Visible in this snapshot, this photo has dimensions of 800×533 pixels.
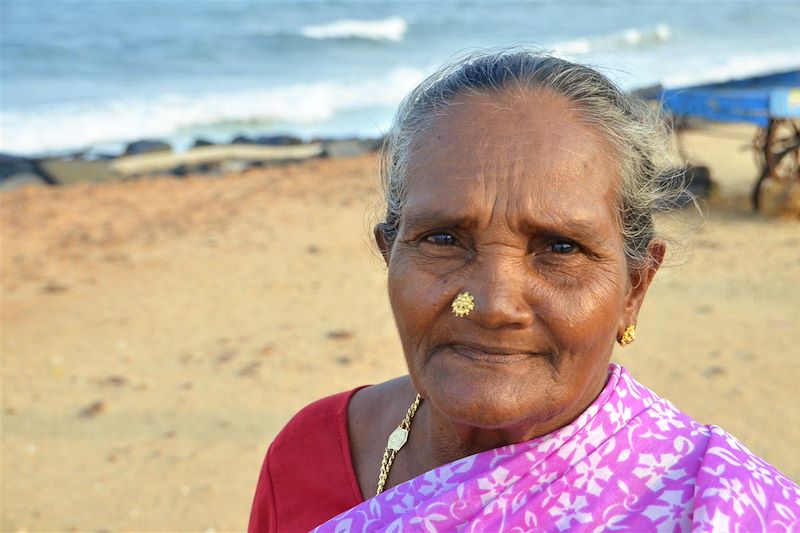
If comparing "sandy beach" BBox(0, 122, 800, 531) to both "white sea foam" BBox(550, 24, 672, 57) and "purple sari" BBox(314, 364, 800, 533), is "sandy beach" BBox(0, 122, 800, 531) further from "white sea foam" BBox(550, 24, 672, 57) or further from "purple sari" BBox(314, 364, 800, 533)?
"white sea foam" BBox(550, 24, 672, 57)

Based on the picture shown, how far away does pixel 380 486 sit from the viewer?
1.79 m

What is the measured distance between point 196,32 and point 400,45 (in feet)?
19.9

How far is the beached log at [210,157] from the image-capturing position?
12141 millimetres

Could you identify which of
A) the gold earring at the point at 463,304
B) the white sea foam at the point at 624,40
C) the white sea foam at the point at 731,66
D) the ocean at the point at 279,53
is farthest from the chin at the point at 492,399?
the white sea foam at the point at 624,40

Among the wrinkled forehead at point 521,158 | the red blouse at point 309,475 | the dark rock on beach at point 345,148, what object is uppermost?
the wrinkled forehead at point 521,158

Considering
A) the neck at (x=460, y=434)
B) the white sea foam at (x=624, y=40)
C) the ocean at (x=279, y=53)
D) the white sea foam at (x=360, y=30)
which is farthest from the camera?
the white sea foam at (x=360, y=30)

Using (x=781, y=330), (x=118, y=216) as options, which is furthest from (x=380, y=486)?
(x=118, y=216)

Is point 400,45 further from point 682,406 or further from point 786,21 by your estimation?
point 682,406

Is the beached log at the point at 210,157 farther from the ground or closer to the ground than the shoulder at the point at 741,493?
closer to the ground

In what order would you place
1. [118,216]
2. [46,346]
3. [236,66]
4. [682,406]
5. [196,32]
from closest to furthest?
[682,406] < [46,346] < [118,216] < [236,66] < [196,32]

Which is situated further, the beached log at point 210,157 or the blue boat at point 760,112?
the beached log at point 210,157

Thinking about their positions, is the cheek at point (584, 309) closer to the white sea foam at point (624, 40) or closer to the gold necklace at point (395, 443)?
the gold necklace at point (395, 443)

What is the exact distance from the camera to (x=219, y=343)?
5754mm

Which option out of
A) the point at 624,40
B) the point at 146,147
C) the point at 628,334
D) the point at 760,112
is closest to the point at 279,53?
the point at 146,147
